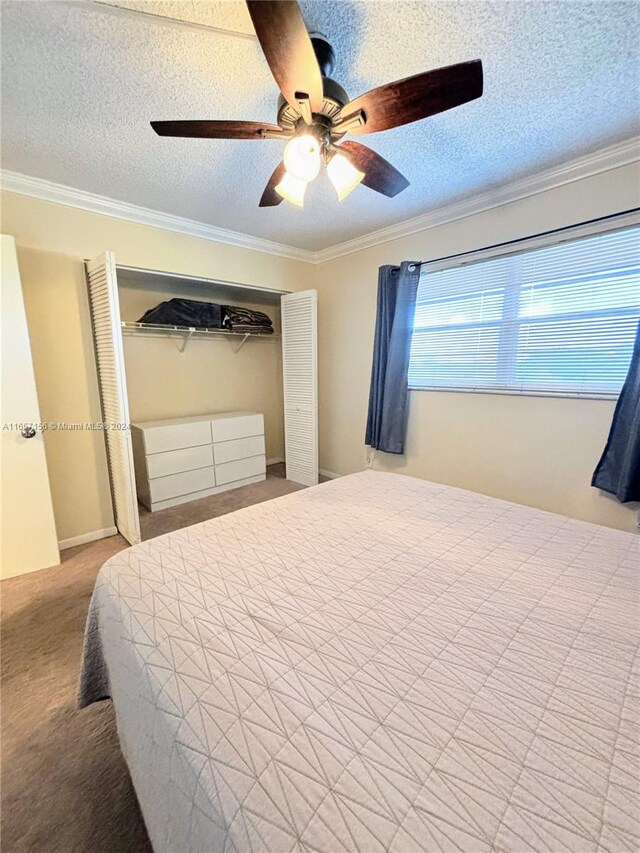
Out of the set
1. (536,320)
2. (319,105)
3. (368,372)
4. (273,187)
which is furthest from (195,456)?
(536,320)

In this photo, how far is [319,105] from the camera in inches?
45.6

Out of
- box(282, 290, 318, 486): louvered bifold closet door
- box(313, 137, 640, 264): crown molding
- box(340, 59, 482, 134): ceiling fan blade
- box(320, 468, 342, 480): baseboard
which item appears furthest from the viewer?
box(320, 468, 342, 480): baseboard

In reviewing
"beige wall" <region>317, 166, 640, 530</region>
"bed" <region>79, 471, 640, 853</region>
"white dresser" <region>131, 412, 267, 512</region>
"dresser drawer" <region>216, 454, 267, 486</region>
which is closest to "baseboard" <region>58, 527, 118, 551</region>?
"white dresser" <region>131, 412, 267, 512</region>

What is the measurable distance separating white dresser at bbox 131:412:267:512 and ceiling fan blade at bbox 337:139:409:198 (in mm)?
2471

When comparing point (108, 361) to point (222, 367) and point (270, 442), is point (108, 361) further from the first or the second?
point (270, 442)

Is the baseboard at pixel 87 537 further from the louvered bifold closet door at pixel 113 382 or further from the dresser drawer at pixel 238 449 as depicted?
the dresser drawer at pixel 238 449

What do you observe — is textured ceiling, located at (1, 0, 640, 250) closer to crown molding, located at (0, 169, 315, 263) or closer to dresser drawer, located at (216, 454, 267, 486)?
crown molding, located at (0, 169, 315, 263)

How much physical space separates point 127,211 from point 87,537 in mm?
2485

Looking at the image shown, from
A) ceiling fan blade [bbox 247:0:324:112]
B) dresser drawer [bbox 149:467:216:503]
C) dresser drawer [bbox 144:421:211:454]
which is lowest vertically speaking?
dresser drawer [bbox 149:467:216:503]

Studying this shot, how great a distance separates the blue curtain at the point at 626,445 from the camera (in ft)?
6.14

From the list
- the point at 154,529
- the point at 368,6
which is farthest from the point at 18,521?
the point at 368,6

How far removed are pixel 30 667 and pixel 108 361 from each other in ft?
5.82

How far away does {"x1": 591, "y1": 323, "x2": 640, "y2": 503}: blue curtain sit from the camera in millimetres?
1870

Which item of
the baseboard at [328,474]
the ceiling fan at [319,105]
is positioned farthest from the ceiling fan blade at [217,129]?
the baseboard at [328,474]
